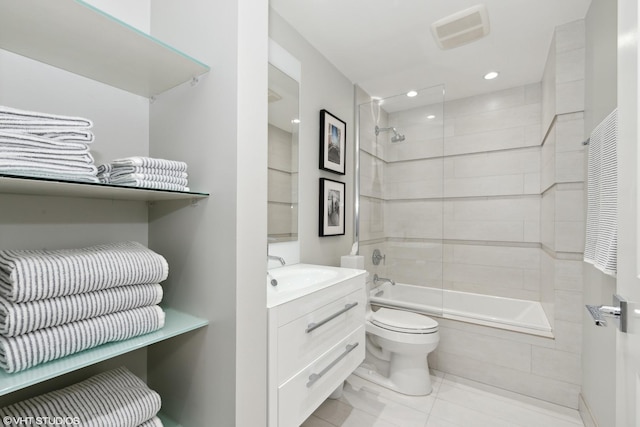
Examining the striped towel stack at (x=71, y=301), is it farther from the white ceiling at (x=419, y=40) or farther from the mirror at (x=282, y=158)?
the white ceiling at (x=419, y=40)

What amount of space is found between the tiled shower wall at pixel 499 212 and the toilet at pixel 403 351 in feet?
1.22

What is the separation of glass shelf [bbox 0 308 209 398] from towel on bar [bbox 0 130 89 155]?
482 mm

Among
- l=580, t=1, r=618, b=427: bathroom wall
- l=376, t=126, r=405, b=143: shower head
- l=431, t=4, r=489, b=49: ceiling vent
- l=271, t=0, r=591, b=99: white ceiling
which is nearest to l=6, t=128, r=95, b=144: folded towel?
l=271, t=0, r=591, b=99: white ceiling

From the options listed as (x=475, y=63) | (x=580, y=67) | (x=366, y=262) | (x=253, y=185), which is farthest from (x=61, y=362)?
(x=475, y=63)

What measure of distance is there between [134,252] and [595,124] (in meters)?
2.32

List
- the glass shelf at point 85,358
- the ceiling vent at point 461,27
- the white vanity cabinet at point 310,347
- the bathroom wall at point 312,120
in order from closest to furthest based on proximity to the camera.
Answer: the glass shelf at point 85,358 → the white vanity cabinet at point 310,347 → the ceiling vent at point 461,27 → the bathroom wall at point 312,120

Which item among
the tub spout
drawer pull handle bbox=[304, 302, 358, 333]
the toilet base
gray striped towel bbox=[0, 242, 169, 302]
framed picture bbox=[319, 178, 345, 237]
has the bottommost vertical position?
the toilet base

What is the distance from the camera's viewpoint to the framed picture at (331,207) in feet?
7.37

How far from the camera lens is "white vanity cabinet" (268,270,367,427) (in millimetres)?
1089

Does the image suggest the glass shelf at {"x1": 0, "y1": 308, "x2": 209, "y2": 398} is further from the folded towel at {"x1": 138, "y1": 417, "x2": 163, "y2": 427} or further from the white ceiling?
the white ceiling

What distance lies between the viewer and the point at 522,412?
1.89 metres

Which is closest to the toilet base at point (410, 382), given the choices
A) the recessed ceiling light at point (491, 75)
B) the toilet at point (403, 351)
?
→ the toilet at point (403, 351)

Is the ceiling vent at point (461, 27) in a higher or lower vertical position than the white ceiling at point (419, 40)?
lower

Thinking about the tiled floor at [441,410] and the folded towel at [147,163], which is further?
the tiled floor at [441,410]
